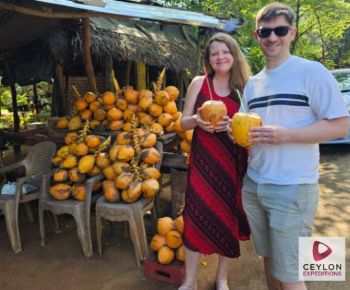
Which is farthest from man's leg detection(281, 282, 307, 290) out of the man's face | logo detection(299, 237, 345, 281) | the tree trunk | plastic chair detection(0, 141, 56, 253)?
the tree trunk

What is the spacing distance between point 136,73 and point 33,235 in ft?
19.7

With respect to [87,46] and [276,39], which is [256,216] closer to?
[276,39]

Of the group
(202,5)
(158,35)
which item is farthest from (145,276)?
(202,5)

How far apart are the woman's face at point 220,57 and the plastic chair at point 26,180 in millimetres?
2353

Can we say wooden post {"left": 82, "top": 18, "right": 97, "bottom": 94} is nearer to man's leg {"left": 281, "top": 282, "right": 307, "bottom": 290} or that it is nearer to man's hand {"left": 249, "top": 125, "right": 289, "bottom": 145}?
man's hand {"left": 249, "top": 125, "right": 289, "bottom": 145}

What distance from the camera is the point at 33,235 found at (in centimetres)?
369

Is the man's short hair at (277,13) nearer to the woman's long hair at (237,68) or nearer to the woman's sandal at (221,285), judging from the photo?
the woman's long hair at (237,68)

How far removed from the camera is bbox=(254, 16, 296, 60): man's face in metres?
1.62

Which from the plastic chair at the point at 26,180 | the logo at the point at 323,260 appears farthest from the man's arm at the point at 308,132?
the plastic chair at the point at 26,180

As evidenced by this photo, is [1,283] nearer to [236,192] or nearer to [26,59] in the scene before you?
[236,192]

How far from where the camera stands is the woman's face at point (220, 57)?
2135mm

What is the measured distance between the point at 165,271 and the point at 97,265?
2.42 feet

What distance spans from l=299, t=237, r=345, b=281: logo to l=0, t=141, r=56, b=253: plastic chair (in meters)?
2.71

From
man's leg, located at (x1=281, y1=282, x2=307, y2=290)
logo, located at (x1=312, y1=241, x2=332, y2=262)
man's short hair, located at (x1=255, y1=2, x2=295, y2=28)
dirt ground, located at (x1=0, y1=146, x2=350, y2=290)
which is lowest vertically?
dirt ground, located at (x1=0, y1=146, x2=350, y2=290)
